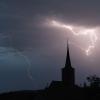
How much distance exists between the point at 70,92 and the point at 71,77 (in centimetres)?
5278

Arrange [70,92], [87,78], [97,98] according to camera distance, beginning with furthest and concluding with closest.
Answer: [87,78]
[70,92]
[97,98]

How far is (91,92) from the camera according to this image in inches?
2867

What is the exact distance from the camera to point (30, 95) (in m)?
97.0

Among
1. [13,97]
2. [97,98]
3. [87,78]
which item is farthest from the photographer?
[87,78]

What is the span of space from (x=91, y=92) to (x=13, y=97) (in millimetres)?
28875

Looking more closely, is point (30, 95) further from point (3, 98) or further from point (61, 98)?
point (61, 98)

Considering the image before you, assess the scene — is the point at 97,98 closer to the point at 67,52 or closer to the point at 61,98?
the point at 61,98

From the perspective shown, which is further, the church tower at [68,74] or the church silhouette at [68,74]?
the church tower at [68,74]

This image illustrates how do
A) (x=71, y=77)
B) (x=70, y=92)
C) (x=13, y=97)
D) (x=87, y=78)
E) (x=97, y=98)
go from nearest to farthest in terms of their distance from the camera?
(x=97, y=98)
(x=70, y=92)
(x=13, y=97)
(x=71, y=77)
(x=87, y=78)

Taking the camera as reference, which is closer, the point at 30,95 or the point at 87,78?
the point at 30,95

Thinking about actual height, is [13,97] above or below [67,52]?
below

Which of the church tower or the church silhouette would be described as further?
the church tower

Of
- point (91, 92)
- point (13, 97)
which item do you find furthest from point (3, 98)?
point (91, 92)

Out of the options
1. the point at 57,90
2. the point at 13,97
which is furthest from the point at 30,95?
the point at 57,90
